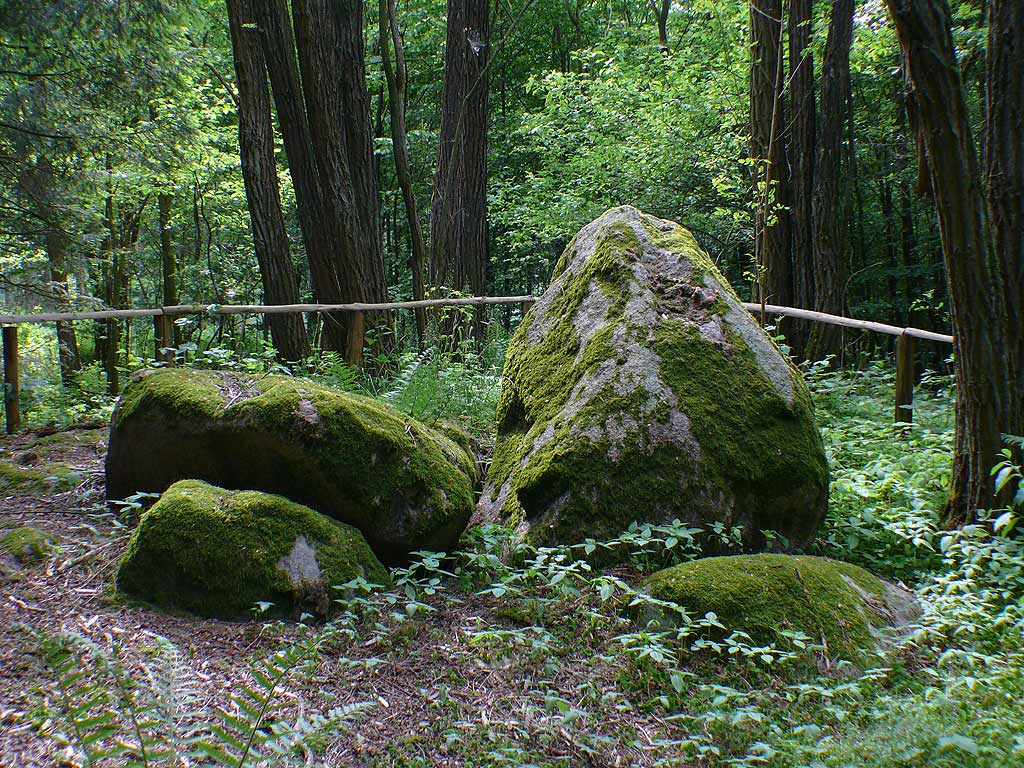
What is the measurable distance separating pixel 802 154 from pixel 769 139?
1424 mm

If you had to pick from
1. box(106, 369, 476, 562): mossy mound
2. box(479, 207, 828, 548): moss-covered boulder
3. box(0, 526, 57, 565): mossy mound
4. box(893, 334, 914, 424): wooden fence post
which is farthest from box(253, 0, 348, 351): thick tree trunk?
box(893, 334, 914, 424): wooden fence post

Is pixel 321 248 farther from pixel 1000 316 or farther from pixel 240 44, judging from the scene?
pixel 1000 316

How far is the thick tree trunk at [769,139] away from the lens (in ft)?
28.5

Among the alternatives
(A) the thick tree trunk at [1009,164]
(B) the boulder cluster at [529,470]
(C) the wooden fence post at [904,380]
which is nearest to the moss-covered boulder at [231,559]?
(B) the boulder cluster at [529,470]

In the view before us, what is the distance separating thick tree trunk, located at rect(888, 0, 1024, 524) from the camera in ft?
12.0

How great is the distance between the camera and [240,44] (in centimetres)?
866

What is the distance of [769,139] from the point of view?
8.48m

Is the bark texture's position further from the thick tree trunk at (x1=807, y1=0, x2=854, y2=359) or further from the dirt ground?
the thick tree trunk at (x1=807, y1=0, x2=854, y2=359)

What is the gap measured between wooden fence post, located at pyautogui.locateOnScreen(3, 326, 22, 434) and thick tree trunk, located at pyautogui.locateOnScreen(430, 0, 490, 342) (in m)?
4.87

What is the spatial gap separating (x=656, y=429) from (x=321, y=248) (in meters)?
5.35

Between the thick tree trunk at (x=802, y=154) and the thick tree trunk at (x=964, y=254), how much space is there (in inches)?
234

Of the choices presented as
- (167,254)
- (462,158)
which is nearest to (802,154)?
(462,158)

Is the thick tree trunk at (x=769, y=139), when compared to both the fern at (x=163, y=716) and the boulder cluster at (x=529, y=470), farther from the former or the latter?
the fern at (x=163, y=716)

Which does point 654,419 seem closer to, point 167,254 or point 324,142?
point 324,142
